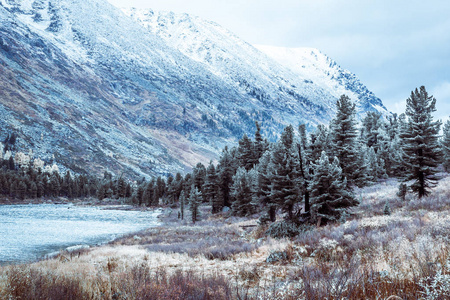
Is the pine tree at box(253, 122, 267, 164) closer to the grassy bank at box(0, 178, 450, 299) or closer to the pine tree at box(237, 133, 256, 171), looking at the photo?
the pine tree at box(237, 133, 256, 171)

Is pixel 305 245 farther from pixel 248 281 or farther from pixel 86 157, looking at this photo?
pixel 86 157

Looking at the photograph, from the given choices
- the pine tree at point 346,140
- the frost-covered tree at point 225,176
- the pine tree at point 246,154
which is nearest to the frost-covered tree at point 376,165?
the pine tree at point 246,154

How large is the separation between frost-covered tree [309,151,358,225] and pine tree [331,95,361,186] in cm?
699

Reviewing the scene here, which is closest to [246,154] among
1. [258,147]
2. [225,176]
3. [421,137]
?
[258,147]

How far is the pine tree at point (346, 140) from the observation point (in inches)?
970

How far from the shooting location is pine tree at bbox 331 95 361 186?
24.6 m

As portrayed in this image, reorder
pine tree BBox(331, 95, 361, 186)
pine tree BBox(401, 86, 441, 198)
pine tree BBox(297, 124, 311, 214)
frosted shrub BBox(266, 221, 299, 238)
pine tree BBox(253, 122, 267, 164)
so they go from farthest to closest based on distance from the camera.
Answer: pine tree BBox(253, 122, 267, 164), pine tree BBox(331, 95, 361, 186), pine tree BBox(297, 124, 311, 214), pine tree BBox(401, 86, 441, 198), frosted shrub BBox(266, 221, 299, 238)

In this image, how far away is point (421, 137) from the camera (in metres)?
21.1

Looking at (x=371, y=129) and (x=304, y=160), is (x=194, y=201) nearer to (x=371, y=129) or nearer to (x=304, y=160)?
(x=304, y=160)

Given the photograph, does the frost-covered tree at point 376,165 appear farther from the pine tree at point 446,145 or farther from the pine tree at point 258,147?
the pine tree at point 258,147

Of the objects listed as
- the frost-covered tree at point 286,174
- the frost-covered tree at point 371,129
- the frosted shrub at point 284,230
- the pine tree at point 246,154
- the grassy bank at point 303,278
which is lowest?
the frosted shrub at point 284,230

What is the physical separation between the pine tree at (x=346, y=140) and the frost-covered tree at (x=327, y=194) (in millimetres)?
6987

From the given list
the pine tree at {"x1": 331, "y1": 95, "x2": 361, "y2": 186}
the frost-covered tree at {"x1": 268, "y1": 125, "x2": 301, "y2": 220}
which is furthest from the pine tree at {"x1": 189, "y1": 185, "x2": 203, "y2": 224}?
the pine tree at {"x1": 331, "y1": 95, "x2": 361, "y2": 186}

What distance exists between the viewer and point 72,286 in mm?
5148
